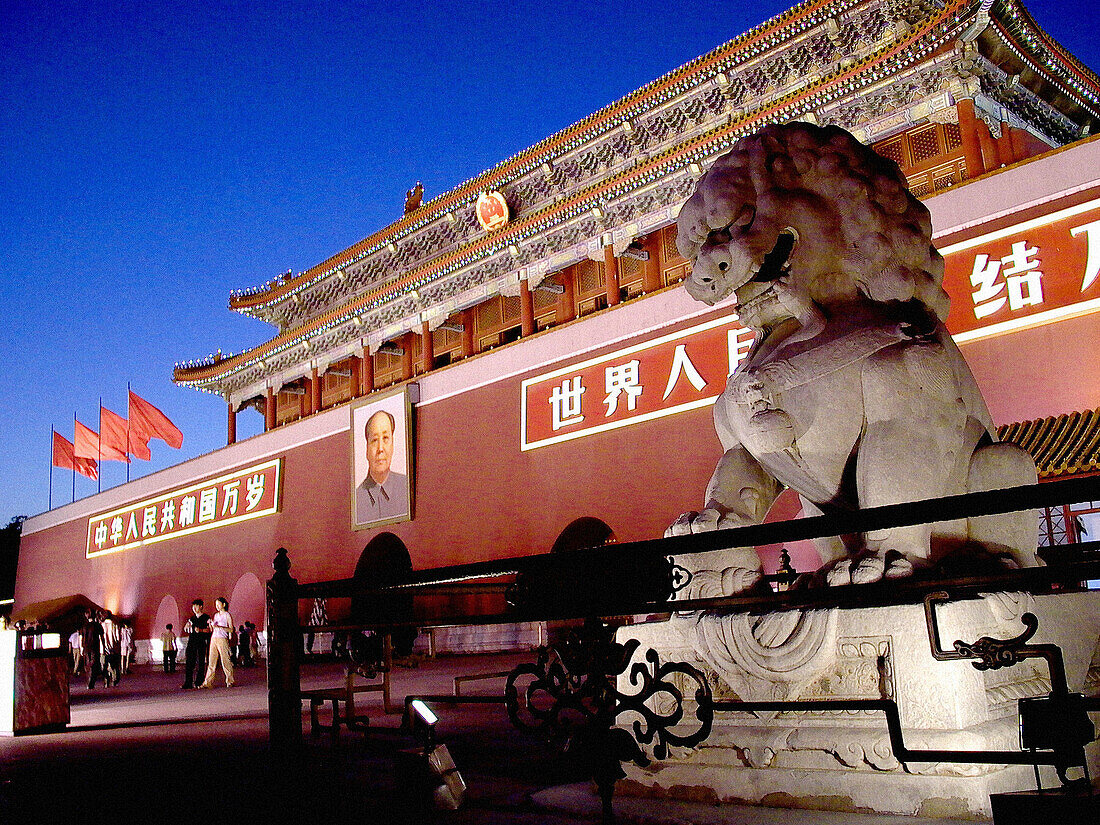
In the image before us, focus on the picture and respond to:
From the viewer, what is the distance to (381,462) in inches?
566

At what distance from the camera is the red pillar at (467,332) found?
600 inches

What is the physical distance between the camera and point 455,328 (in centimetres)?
1554

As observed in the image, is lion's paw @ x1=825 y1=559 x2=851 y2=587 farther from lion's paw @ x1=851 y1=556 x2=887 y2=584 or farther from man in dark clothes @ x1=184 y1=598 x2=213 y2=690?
man in dark clothes @ x1=184 y1=598 x2=213 y2=690

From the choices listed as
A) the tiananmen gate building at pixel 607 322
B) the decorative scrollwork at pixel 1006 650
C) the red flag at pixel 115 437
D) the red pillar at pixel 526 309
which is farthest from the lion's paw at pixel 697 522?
the red flag at pixel 115 437

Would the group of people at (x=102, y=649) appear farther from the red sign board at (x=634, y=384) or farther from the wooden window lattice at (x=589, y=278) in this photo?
the wooden window lattice at (x=589, y=278)

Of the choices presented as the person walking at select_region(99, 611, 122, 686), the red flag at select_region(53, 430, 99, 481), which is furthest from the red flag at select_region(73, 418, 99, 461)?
the person walking at select_region(99, 611, 122, 686)

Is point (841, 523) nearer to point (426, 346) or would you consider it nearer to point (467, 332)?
point (467, 332)

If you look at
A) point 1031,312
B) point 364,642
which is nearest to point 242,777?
point 364,642

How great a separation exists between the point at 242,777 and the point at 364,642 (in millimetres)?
1176

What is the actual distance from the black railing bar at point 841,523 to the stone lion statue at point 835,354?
2.90ft

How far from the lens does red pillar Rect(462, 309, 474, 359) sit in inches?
600

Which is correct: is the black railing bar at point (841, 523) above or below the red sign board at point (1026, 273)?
below

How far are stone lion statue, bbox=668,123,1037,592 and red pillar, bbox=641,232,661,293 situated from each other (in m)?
9.79

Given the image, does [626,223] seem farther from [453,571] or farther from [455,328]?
[453,571]
